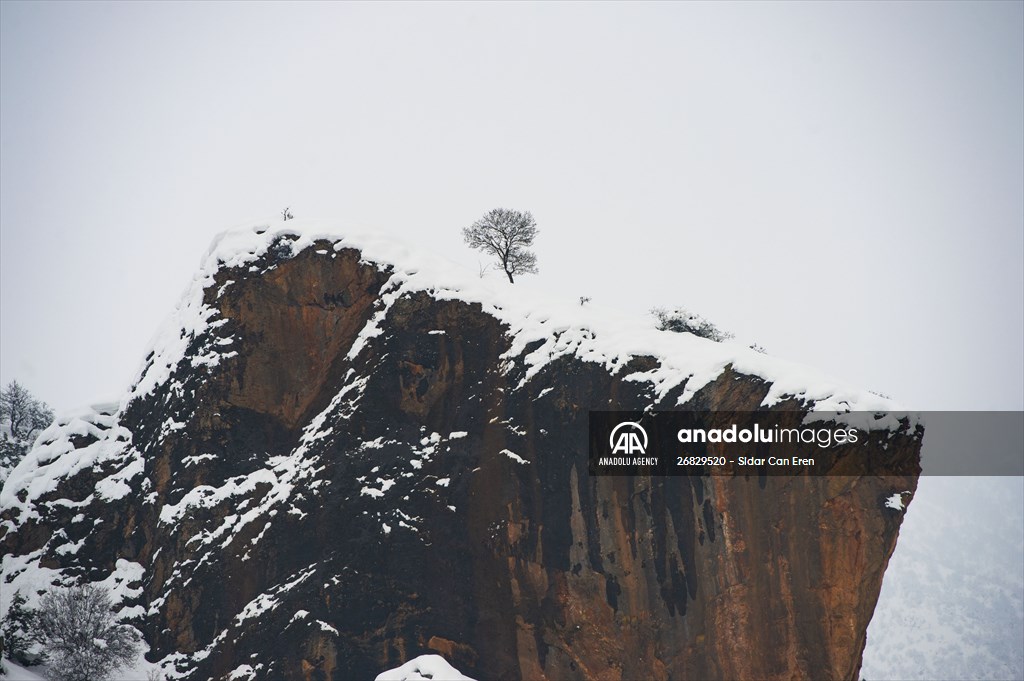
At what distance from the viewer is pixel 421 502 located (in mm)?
38875

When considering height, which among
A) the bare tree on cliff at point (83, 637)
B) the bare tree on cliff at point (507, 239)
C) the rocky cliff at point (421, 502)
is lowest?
the bare tree on cliff at point (83, 637)

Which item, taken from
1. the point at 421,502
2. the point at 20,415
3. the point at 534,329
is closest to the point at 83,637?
the point at 421,502

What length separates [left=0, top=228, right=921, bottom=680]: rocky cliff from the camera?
3266 cm

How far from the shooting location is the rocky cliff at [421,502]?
3266 centimetres

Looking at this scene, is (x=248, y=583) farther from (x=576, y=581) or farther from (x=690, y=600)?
(x=690, y=600)

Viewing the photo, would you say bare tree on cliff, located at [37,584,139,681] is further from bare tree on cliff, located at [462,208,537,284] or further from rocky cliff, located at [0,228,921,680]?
bare tree on cliff, located at [462,208,537,284]

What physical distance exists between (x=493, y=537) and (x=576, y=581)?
14.6 feet

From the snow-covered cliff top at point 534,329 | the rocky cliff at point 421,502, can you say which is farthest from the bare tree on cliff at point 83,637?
the snow-covered cliff top at point 534,329

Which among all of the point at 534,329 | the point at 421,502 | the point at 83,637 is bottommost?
the point at 83,637

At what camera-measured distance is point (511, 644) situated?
36.9 metres

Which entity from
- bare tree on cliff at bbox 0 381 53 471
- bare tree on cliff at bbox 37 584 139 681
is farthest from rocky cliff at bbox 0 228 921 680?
bare tree on cliff at bbox 0 381 53 471
